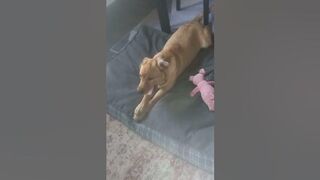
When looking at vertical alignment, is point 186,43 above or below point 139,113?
above

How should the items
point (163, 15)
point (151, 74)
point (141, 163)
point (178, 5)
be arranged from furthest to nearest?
point (178, 5) < point (163, 15) < point (151, 74) < point (141, 163)

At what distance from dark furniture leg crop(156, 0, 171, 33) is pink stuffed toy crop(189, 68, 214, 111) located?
1.12 ft

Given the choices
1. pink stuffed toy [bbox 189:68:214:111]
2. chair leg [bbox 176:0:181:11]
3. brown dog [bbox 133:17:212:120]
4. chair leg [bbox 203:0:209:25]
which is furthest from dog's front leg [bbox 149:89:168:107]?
chair leg [bbox 176:0:181:11]

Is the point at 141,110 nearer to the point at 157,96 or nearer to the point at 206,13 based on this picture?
the point at 157,96

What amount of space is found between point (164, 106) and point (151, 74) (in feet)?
0.38

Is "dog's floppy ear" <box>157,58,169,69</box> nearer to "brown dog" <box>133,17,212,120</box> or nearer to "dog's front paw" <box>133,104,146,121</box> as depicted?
"brown dog" <box>133,17,212,120</box>

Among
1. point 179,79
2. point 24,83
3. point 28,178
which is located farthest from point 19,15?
point 179,79

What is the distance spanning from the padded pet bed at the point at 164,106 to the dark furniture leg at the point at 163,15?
5 cm

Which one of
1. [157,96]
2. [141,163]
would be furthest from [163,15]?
[141,163]

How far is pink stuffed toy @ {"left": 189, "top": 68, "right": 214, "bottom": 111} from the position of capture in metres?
1.53

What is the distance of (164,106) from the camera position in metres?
1.61

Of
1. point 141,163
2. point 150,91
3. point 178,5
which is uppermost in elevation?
point 178,5

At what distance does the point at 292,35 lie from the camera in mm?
577

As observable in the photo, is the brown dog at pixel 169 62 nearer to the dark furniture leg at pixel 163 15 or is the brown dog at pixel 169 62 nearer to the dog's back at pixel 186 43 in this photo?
the dog's back at pixel 186 43
